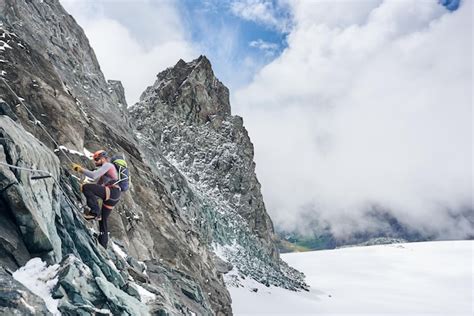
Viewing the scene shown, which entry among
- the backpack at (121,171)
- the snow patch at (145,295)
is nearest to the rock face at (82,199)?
the snow patch at (145,295)

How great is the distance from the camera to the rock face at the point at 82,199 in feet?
25.3

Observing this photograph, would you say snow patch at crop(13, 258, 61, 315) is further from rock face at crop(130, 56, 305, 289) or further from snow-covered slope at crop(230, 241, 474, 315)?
rock face at crop(130, 56, 305, 289)

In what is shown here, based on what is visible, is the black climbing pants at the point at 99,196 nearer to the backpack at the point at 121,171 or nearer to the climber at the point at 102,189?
the climber at the point at 102,189

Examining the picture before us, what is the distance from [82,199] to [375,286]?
56089 mm

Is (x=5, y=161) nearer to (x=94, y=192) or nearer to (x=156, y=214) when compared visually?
(x=94, y=192)

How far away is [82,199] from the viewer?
12.5 metres

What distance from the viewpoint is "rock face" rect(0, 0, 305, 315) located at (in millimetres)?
7715

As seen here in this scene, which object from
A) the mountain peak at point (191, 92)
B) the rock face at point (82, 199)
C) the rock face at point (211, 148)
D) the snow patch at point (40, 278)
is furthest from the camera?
the mountain peak at point (191, 92)

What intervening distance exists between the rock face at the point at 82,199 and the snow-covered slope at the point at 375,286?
4.88 metres

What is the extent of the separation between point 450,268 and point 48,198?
9267cm

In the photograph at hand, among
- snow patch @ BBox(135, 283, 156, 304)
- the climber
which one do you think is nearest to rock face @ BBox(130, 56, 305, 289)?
snow patch @ BBox(135, 283, 156, 304)

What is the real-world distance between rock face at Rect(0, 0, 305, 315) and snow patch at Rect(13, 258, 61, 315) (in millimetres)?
117

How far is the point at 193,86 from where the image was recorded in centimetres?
7181

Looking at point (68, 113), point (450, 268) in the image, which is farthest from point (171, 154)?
point (450, 268)
